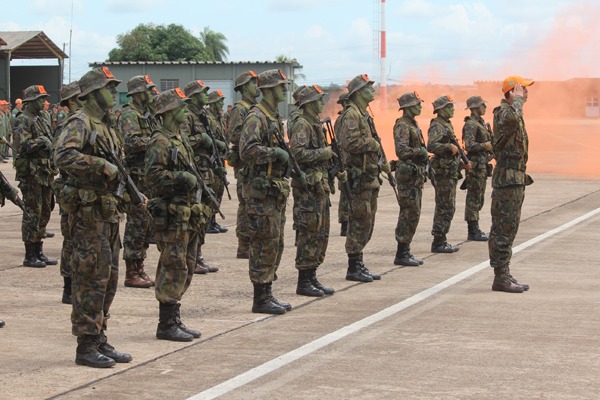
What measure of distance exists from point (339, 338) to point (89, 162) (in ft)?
8.07

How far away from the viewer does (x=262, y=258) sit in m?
9.46

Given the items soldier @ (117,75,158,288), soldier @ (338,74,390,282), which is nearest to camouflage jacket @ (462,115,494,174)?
soldier @ (338,74,390,282)

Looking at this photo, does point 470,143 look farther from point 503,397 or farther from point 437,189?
point 503,397

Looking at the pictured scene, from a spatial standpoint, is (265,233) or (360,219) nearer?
(265,233)

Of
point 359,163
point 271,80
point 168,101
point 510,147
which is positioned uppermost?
point 271,80

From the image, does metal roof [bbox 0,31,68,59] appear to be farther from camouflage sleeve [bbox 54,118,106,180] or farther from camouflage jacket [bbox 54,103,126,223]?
camouflage sleeve [bbox 54,118,106,180]

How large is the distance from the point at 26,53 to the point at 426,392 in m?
41.9

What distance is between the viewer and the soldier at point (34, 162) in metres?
12.0

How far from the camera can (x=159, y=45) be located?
238 feet

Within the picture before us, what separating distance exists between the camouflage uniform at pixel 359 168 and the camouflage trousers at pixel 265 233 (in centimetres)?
188

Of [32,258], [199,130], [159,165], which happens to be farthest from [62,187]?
[199,130]

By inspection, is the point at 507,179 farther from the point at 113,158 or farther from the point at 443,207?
the point at 113,158

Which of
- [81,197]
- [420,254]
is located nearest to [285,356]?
[81,197]

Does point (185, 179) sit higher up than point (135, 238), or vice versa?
point (185, 179)
